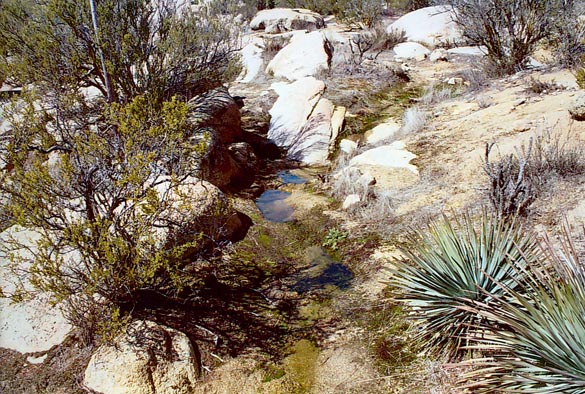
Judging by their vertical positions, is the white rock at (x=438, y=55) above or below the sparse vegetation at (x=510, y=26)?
below

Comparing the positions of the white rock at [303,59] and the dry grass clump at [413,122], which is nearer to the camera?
the dry grass clump at [413,122]

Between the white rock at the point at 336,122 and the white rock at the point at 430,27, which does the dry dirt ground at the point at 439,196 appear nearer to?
the white rock at the point at 336,122

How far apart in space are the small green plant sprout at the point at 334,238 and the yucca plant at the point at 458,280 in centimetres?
225

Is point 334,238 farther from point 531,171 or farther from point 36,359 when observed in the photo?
point 36,359

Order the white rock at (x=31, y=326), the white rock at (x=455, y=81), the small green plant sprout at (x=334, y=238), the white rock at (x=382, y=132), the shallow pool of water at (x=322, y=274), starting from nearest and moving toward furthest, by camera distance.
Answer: the white rock at (x=31, y=326) < the shallow pool of water at (x=322, y=274) < the small green plant sprout at (x=334, y=238) < the white rock at (x=382, y=132) < the white rock at (x=455, y=81)

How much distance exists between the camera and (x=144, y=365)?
12.7ft

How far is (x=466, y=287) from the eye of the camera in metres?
3.66

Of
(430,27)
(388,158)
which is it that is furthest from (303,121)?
(430,27)

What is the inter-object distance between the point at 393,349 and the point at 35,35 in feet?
26.6

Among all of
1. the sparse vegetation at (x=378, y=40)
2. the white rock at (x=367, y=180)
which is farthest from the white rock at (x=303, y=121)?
the sparse vegetation at (x=378, y=40)

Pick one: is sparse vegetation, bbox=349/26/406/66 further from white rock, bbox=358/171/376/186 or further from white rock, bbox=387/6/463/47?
white rock, bbox=358/171/376/186

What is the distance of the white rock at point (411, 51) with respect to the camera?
1611cm

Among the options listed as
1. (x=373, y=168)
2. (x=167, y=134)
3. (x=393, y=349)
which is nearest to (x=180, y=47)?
(x=373, y=168)

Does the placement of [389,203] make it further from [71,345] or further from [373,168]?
[71,345]
